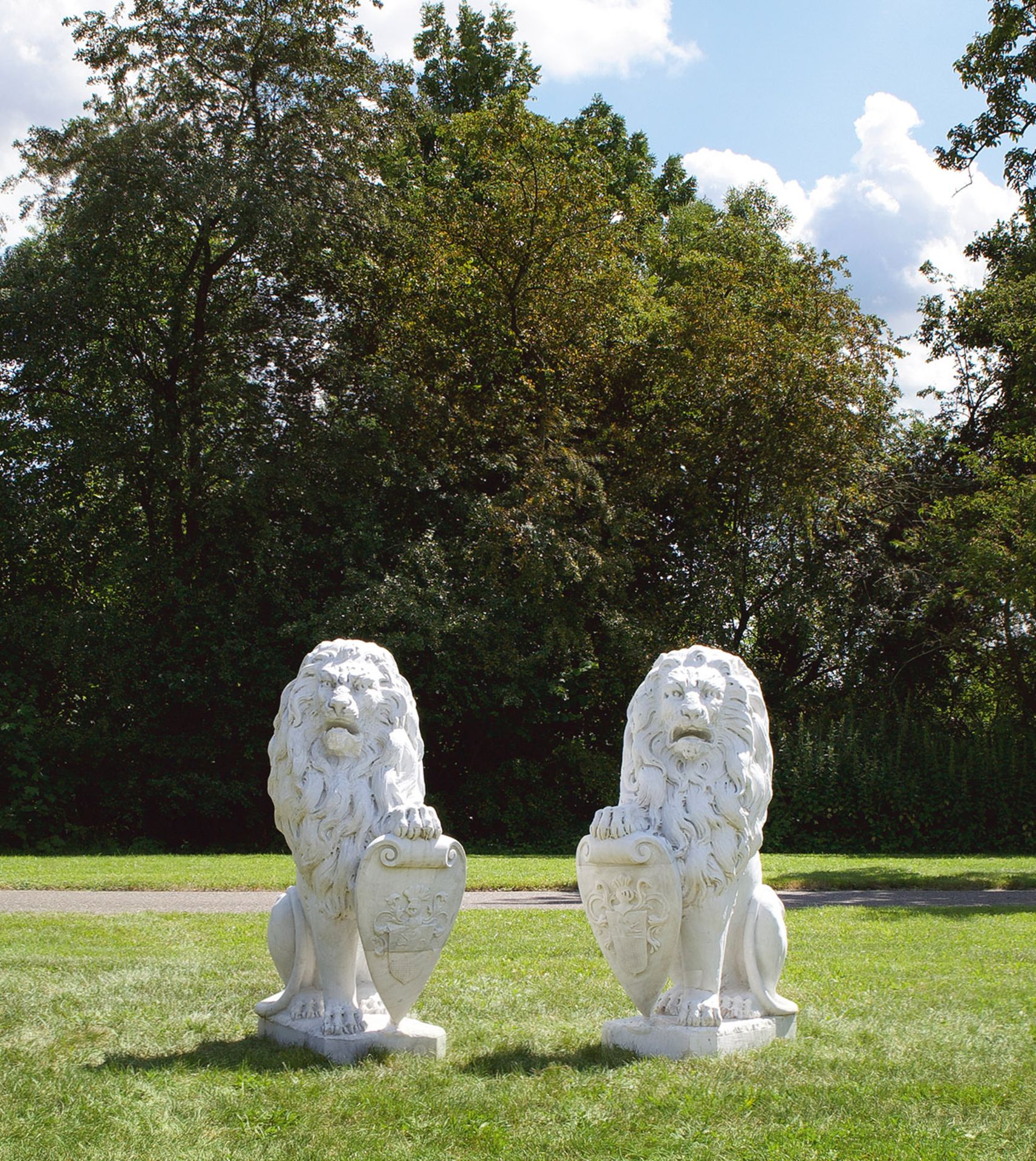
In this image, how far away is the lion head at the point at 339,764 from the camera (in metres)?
5.41

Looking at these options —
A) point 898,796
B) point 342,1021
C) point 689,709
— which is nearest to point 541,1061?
point 342,1021

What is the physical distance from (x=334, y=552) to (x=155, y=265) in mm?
5121

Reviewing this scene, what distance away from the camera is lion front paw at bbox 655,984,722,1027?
17.3ft

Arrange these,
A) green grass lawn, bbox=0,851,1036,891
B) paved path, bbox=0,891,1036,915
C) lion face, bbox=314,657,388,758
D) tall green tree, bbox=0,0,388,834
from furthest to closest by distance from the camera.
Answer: tall green tree, bbox=0,0,388,834
green grass lawn, bbox=0,851,1036,891
paved path, bbox=0,891,1036,915
lion face, bbox=314,657,388,758

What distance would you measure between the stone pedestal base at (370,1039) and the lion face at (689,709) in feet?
5.07

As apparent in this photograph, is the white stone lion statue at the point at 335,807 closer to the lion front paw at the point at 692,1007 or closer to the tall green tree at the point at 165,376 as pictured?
the lion front paw at the point at 692,1007

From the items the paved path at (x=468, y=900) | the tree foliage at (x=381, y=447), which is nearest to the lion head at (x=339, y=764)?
Answer: the paved path at (x=468, y=900)

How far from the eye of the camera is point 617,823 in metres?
5.31

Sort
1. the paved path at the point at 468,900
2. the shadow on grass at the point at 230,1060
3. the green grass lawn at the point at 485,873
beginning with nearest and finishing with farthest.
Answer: the shadow on grass at the point at 230,1060 < the paved path at the point at 468,900 < the green grass lawn at the point at 485,873

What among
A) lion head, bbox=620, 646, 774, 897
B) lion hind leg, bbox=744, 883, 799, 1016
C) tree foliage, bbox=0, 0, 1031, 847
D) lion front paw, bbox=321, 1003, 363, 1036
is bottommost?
lion front paw, bbox=321, 1003, 363, 1036

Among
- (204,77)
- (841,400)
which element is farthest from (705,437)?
(204,77)

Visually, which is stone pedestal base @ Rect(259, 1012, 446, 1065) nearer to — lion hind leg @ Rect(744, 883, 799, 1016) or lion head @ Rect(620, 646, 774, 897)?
lion head @ Rect(620, 646, 774, 897)

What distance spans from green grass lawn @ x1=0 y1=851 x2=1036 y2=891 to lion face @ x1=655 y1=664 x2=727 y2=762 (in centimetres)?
780

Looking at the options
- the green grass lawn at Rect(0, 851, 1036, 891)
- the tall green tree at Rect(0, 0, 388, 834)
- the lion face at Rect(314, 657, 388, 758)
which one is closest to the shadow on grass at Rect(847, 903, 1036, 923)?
the green grass lawn at Rect(0, 851, 1036, 891)
